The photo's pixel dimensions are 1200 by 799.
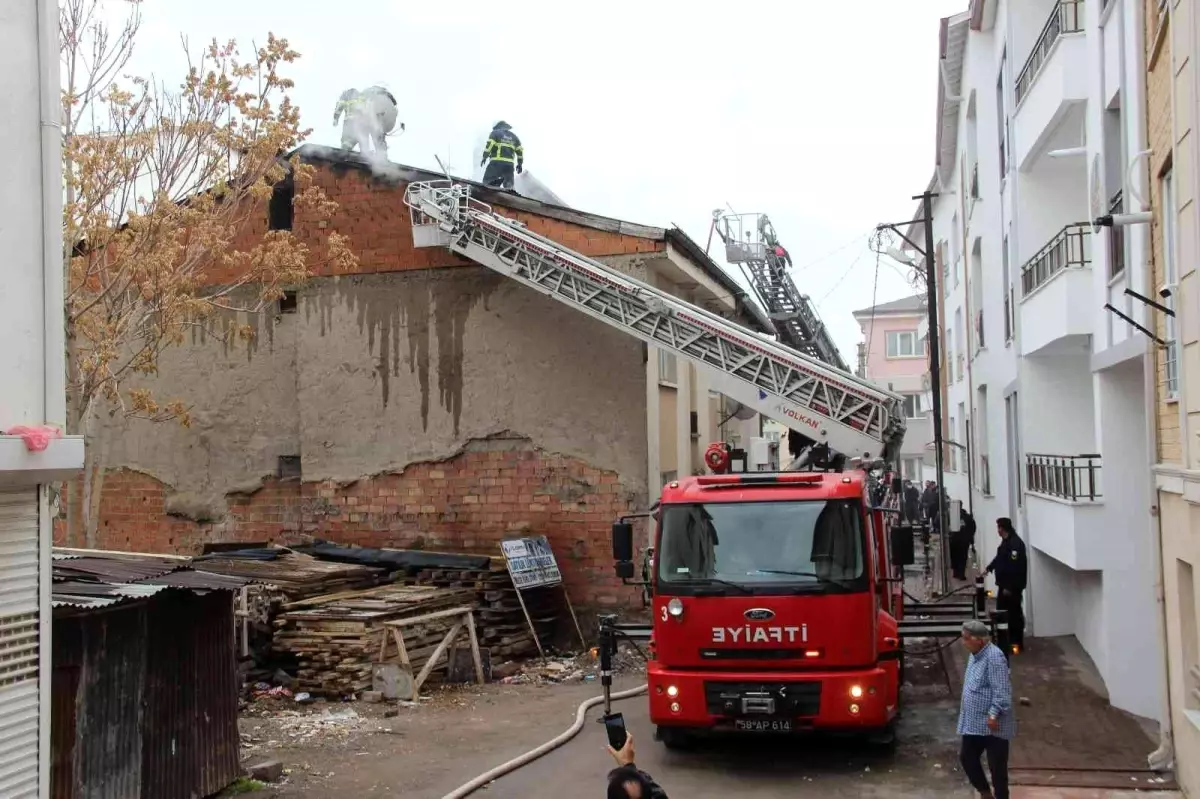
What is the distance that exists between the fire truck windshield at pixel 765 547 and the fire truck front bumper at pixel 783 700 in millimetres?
775

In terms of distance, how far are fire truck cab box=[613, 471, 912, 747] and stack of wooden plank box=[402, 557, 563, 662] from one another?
6056mm

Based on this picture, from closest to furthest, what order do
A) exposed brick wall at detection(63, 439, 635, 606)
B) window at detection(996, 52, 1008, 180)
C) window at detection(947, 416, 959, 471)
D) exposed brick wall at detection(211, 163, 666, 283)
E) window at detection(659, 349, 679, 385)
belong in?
window at detection(996, 52, 1008, 180) → exposed brick wall at detection(63, 439, 635, 606) → exposed brick wall at detection(211, 163, 666, 283) → window at detection(659, 349, 679, 385) → window at detection(947, 416, 959, 471)

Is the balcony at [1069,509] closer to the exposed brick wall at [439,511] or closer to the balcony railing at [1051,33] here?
the balcony railing at [1051,33]

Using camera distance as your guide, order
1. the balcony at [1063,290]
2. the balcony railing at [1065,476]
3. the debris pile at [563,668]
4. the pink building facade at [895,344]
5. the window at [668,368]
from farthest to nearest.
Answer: the pink building facade at [895,344] → the window at [668,368] → the debris pile at [563,668] → the balcony at [1063,290] → the balcony railing at [1065,476]

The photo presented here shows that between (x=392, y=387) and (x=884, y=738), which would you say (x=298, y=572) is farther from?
(x=884, y=738)

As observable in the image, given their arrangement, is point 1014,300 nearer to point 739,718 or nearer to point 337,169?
point 739,718

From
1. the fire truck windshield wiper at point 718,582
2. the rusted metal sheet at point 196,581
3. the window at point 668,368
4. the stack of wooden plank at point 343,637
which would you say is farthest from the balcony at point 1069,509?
the rusted metal sheet at point 196,581

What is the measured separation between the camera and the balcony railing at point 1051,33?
11750 mm

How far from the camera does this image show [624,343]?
54.9 ft

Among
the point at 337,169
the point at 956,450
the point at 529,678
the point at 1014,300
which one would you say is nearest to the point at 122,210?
the point at 337,169

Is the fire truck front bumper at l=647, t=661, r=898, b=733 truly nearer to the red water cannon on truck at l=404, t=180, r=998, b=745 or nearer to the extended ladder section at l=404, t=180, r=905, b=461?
the red water cannon on truck at l=404, t=180, r=998, b=745

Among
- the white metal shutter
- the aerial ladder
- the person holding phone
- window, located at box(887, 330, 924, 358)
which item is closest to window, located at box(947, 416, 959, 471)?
the aerial ladder

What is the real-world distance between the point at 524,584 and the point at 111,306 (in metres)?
6.92

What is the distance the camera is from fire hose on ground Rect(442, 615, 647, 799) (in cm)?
931
